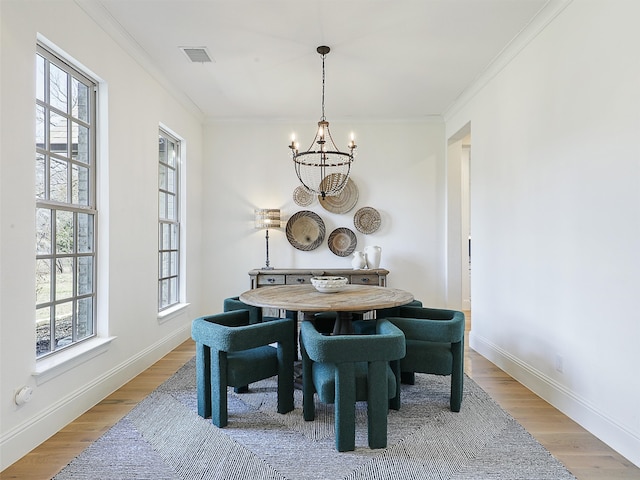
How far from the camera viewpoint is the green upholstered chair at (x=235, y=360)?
2.38 metres

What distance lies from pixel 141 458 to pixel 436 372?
5.98 feet

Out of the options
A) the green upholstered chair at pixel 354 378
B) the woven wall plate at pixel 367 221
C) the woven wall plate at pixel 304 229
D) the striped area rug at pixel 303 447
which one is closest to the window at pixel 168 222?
the woven wall plate at pixel 304 229

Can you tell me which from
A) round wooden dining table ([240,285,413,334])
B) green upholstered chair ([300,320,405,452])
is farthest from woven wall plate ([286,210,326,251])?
green upholstered chair ([300,320,405,452])

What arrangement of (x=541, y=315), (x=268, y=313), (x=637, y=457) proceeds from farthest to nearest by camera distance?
(x=268, y=313)
(x=541, y=315)
(x=637, y=457)

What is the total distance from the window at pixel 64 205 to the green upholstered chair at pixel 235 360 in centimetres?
87

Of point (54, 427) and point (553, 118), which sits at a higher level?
point (553, 118)

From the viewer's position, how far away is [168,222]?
4.26 meters

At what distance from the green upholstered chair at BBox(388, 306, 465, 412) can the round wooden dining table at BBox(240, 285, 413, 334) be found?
0.69 feet

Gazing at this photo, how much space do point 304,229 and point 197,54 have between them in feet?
8.08

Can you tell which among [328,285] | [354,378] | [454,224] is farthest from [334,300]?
[454,224]

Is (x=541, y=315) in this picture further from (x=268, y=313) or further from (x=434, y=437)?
(x=268, y=313)

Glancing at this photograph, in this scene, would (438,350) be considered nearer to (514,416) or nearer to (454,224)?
(514,416)

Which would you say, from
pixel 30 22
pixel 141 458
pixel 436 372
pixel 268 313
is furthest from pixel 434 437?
pixel 30 22

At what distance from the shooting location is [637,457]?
1.99 metres
